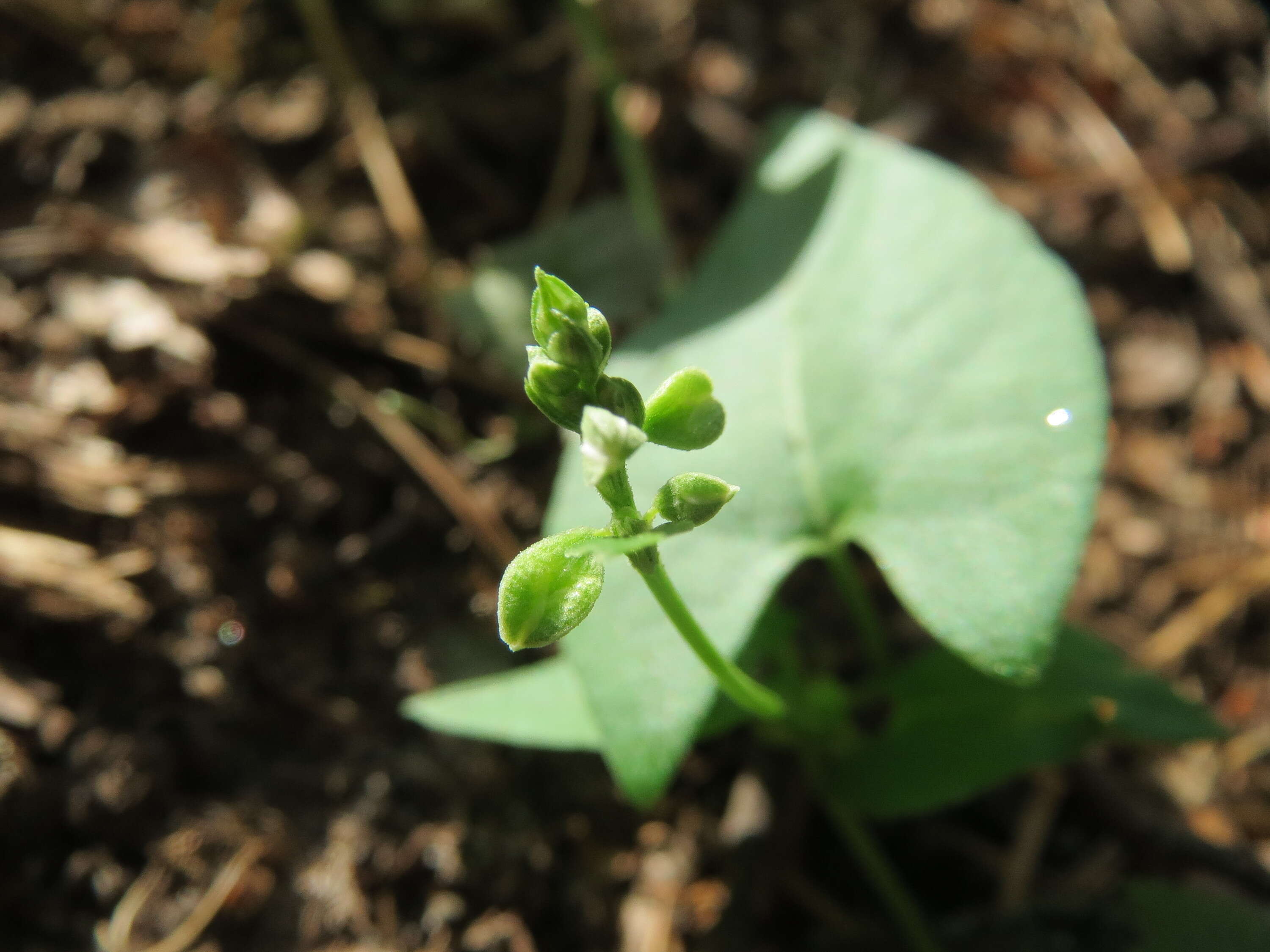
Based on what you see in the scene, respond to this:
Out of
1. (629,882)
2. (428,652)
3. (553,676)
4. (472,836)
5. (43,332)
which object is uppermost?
(43,332)

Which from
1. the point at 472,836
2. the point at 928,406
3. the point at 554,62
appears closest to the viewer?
the point at 928,406

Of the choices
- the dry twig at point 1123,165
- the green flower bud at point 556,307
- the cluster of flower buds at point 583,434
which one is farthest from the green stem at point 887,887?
the dry twig at point 1123,165

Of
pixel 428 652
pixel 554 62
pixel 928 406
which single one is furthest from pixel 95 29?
pixel 928 406

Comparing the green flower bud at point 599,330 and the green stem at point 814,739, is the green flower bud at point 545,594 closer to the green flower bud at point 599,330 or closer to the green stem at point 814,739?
the green stem at point 814,739

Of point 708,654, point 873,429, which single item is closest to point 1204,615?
point 873,429

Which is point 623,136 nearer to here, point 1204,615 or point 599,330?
point 599,330

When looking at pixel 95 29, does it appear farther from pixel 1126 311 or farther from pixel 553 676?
pixel 1126 311
